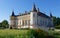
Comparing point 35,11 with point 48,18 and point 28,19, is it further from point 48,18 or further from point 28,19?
point 48,18

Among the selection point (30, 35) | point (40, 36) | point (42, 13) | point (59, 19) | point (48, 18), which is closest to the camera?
point (30, 35)

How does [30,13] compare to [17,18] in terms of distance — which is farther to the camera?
[17,18]

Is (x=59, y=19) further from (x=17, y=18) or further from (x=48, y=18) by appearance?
(x=17, y=18)

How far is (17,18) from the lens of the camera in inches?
2657

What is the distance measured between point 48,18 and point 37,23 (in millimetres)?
11718

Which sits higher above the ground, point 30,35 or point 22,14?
point 22,14

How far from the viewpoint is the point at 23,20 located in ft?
212

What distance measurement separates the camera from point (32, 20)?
2320 inches

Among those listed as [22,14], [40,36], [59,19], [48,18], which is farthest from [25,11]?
[40,36]

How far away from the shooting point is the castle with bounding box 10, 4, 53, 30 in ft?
193

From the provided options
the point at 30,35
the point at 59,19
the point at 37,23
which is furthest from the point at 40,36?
the point at 59,19

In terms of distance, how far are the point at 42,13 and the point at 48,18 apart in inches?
253

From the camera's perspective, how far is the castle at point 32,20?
193 feet

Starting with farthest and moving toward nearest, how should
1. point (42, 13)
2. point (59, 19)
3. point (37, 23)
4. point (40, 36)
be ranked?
point (59, 19) → point (42, 13) → point (37, 23) → point (40, 36)
